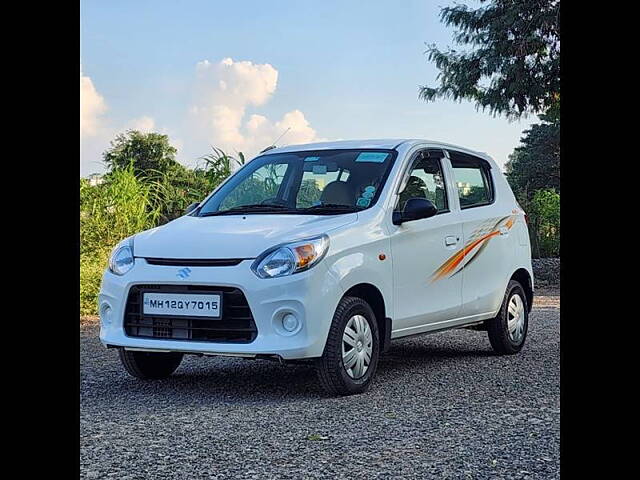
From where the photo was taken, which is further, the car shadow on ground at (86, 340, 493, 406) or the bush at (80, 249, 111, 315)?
the bush at (80, 249, 111, 315)

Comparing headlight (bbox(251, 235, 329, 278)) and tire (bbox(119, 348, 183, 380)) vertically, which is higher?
headlight (bbox(251, 235, 329, 278))

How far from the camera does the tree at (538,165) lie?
2689 centimetres

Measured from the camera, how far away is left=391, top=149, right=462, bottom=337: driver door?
275 inches

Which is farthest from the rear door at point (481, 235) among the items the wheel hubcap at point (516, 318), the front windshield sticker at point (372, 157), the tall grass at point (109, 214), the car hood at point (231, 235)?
the tall grass at point (109, 214)

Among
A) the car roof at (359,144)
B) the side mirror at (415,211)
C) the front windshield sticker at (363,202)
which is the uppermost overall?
the car roof at (359,144)

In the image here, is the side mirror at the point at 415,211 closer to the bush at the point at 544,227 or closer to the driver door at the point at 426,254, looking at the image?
the driver door at the point at 426,254

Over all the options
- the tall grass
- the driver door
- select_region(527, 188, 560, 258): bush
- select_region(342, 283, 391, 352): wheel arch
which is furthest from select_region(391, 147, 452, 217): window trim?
select_region(527, 188, 560, 258): bush

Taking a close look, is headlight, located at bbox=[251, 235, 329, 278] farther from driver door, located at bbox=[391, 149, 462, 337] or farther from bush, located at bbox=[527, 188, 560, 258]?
bush, located at bbox=[527, 188, 560, 258]

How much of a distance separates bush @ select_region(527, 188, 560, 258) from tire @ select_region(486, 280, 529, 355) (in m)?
10.9

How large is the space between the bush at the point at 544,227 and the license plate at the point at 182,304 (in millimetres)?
14175

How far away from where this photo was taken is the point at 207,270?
20.4ft
